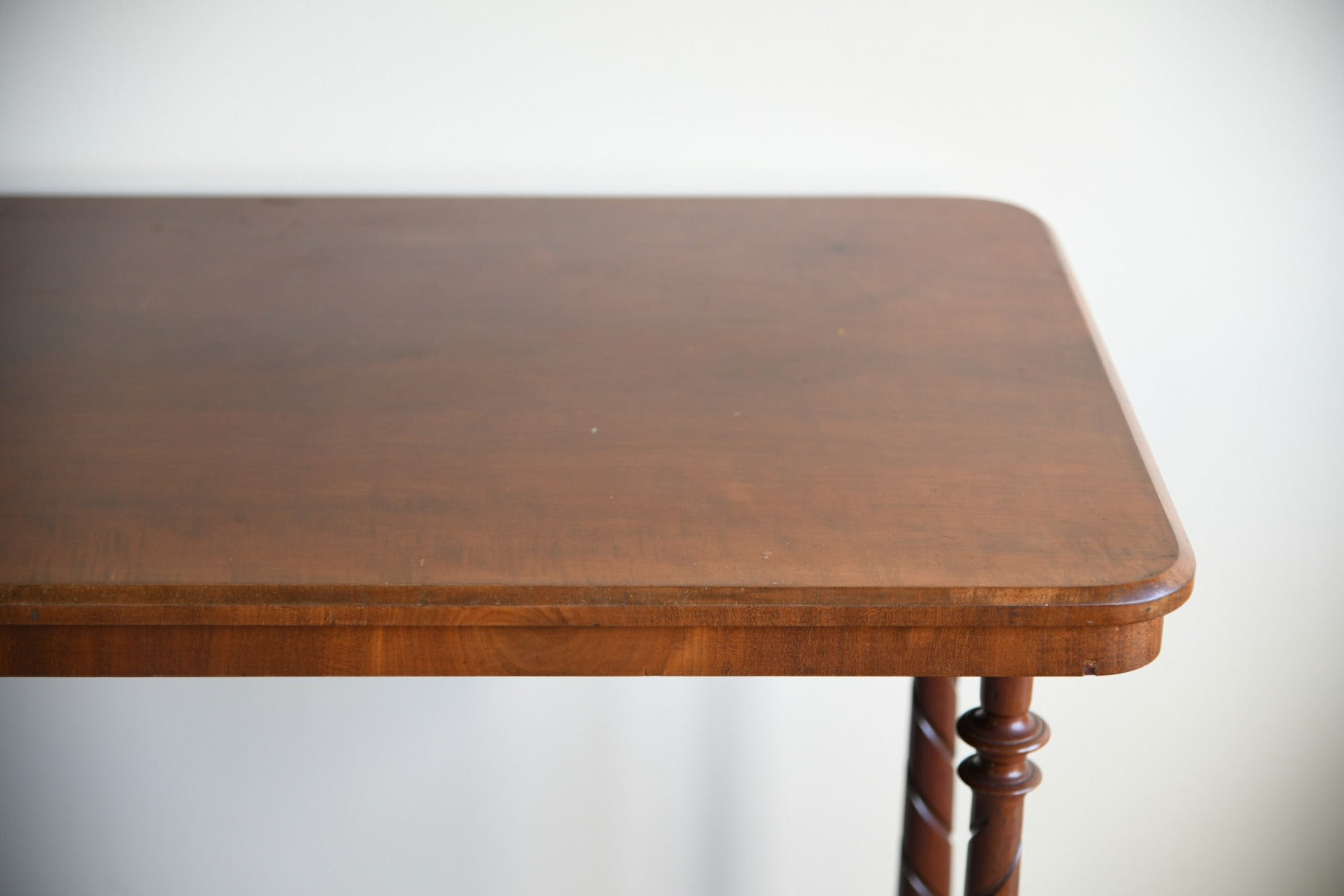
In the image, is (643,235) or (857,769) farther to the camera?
(857,769)

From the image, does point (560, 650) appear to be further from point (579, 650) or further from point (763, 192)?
point (763, 192)

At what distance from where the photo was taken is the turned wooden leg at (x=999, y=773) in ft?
2.06

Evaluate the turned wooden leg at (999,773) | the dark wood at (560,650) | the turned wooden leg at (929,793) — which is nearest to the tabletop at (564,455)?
the dark wood at (560,650)

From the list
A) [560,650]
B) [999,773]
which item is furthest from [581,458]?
[999,773]

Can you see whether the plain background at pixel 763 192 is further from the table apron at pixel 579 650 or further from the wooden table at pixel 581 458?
the table apron at pixel 579 650

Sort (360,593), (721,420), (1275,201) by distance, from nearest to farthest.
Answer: (360,593) < (721,420) < (1275,201)

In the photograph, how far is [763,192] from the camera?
38.8 inches

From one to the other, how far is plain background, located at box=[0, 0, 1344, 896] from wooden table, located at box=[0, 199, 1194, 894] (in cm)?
11

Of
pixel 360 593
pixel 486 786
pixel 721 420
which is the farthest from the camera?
pixel 486 786

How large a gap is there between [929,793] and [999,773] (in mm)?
265

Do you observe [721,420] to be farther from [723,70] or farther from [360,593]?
[723,70]

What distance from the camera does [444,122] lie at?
958 millimetres

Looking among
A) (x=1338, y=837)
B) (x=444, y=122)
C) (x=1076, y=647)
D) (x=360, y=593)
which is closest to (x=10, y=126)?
(x=444, y=122)

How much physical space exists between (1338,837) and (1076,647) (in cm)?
90
